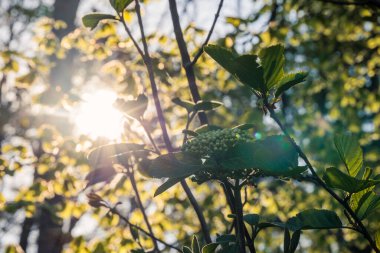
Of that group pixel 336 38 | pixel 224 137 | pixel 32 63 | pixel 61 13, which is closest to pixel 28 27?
pixel 61 13

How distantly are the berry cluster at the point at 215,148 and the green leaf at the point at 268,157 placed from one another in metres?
0.05

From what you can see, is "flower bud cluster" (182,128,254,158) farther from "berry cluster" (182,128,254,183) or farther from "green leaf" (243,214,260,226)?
"green leaf" (243,214,260,226)

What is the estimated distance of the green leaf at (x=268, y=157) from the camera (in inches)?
33.4

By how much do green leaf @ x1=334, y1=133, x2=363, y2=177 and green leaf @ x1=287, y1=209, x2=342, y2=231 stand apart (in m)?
0.15

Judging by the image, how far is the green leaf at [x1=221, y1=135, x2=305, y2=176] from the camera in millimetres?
849

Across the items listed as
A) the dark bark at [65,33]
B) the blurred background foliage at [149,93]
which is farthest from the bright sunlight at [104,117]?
the dark bark at [65,33]

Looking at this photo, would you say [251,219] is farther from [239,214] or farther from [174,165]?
[174,165]

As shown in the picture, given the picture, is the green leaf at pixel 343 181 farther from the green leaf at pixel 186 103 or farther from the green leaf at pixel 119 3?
the green leaf at pixel 119 3

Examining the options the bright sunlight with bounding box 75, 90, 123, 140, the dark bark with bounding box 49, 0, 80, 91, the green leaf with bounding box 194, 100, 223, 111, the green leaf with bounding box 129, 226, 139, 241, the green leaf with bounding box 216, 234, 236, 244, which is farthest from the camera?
the dark bark with bounding box 49, 0, 80, 91

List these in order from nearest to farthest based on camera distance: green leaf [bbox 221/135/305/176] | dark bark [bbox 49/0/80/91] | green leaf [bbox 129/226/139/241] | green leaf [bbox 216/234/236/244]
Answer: green leaf [bbox 221/135/305/176], green leaf [bbox 216/234/236/244], green leaf [bbox 129/226/139/241], dark bark [bbox 49/0/80/91]

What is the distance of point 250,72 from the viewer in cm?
90

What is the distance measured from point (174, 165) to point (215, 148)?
12 cm

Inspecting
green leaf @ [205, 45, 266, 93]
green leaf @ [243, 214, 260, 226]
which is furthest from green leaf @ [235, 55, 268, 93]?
green leaf @ [243, 214, 260, 226]

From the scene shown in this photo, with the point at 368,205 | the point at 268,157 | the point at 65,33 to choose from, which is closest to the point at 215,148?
the point at 268,157
